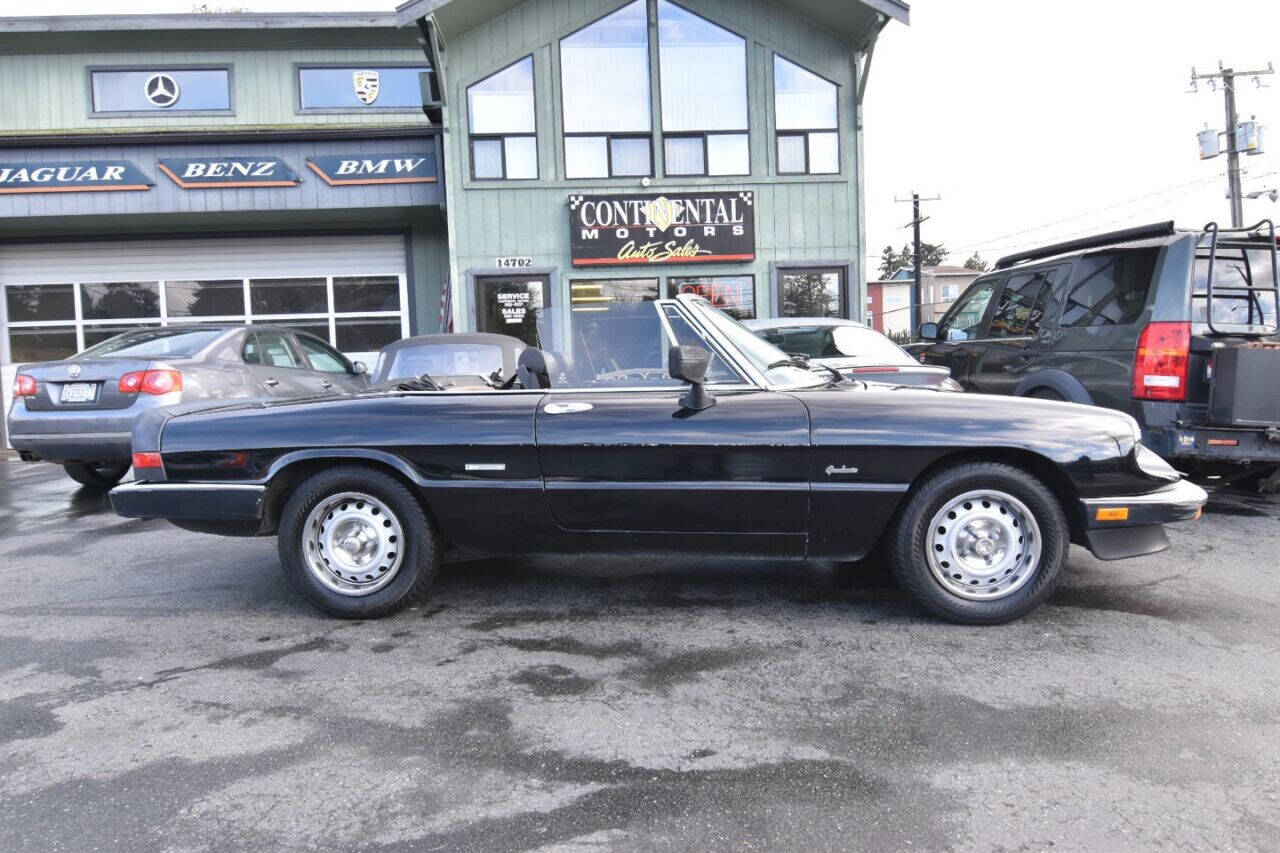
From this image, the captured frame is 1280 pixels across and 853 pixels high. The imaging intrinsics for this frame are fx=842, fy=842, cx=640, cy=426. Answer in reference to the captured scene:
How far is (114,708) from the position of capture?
295cm

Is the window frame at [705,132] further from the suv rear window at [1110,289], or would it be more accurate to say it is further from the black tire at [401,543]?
the black tire at [401,543]

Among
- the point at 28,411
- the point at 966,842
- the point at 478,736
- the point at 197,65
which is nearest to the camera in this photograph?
the point at 966,842

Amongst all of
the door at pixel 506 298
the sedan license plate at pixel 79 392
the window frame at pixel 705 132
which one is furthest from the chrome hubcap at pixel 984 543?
the window frame at pixel 705 132

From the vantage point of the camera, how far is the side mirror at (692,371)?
345 cm

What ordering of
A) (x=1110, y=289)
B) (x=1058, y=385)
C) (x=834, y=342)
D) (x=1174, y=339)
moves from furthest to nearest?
(x=834, y=342), (x=1058, y=385), (x=1110, y=289), (x=1174, y=339)

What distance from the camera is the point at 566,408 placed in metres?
3.70

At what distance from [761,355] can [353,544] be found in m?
2.08

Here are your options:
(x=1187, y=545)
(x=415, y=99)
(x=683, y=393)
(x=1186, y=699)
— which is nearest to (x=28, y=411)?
(x=683, y=393)

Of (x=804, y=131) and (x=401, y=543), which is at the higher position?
(x=804, y=131)

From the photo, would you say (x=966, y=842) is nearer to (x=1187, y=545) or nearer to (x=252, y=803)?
(x=252, y=803)

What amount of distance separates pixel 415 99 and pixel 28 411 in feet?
31.0

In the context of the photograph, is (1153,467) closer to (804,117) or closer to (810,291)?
(810,291)

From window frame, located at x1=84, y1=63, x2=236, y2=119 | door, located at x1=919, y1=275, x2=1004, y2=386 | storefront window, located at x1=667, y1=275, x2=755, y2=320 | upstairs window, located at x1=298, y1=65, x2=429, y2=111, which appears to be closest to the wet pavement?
door, located at x1=919, y1=275, x2=1004, y2=386

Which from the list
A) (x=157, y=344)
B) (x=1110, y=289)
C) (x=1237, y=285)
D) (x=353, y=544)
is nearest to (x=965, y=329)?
(x=1110, y=289)
